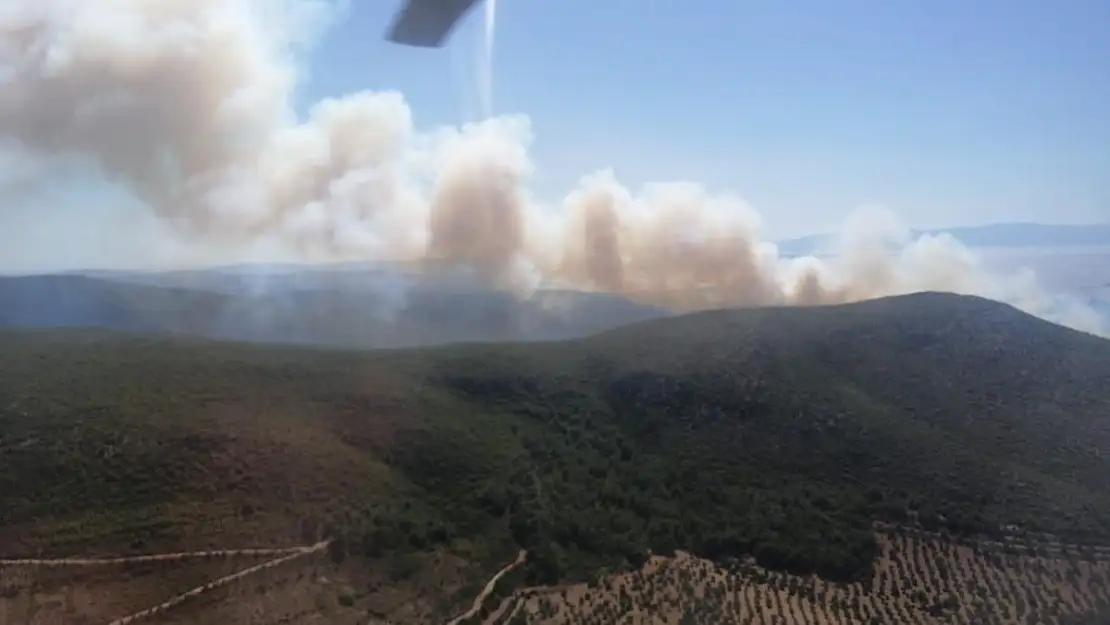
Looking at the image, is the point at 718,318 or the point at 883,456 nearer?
the point at 883,456

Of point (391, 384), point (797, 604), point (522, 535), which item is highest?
point (391, 384)

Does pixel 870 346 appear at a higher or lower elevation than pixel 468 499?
higher

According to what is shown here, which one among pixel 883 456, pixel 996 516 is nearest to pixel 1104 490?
pixel 996 516

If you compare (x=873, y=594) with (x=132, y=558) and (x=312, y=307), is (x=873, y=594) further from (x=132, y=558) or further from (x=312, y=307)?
(x=312, y=307)

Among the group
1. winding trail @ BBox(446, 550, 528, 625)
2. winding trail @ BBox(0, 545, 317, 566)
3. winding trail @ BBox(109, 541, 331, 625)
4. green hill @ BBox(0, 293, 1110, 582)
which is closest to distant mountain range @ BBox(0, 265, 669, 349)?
green hill @ BBox(0, 293, 1110, 582)

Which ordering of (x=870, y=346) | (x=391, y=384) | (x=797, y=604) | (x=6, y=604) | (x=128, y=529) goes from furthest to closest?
(x=870, y=346)
(x=391, y=384)
(x=797, y=604)
(x=128, y=529)
(x=6, y=604)

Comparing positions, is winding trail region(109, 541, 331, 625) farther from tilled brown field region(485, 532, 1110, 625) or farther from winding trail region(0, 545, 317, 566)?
tilled brown field region(485, 532, 1110, 625)

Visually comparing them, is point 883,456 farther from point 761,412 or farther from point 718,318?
point 718,318
